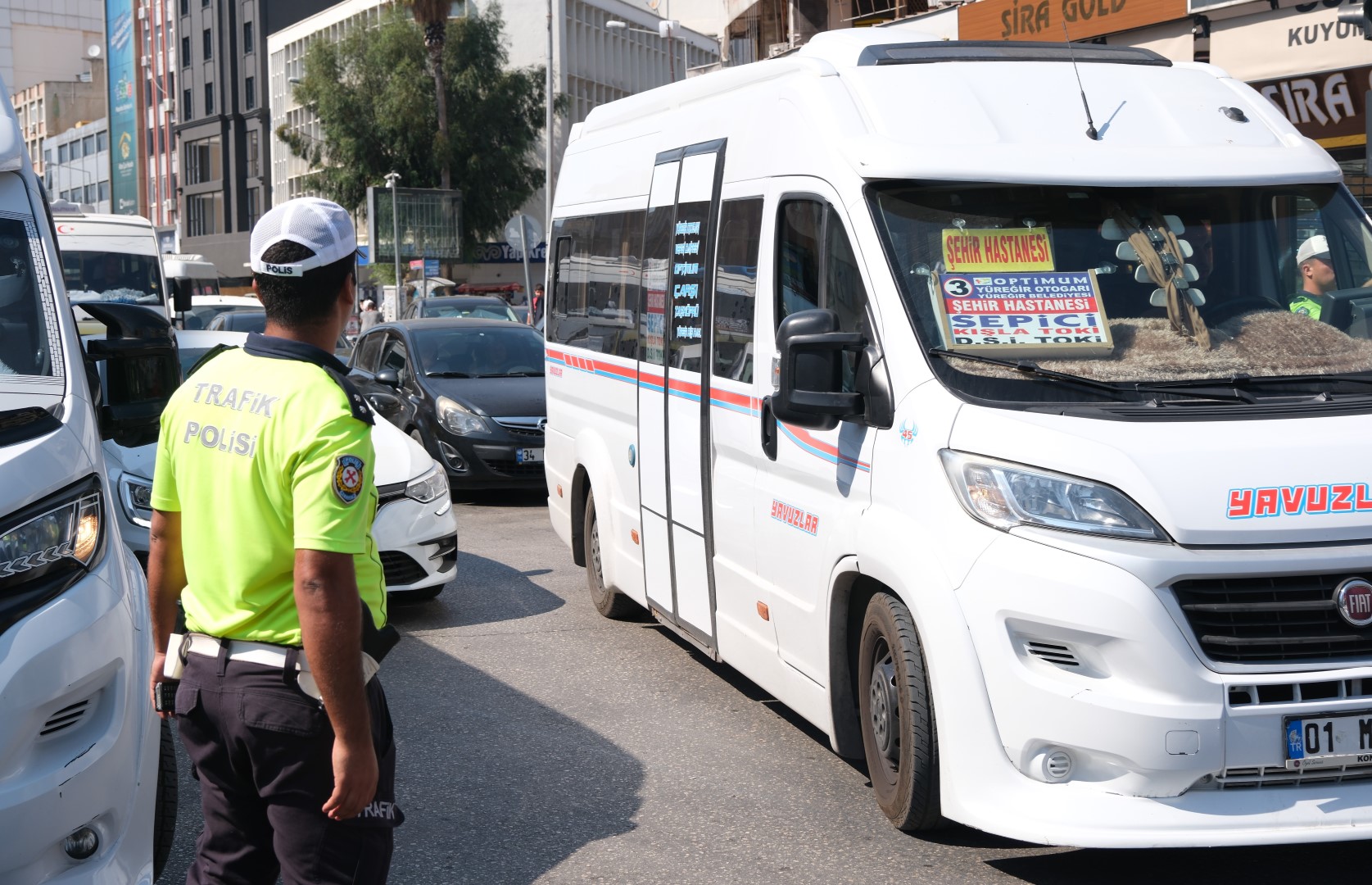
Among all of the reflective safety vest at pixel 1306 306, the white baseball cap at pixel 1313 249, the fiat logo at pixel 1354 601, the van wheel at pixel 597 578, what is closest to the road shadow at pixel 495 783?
the van wheel at pixel 597 578

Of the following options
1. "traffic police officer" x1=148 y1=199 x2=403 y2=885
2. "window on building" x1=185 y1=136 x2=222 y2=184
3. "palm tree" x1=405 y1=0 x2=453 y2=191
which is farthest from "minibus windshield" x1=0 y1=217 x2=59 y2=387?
"window on building" x1=185 y1=136 x2=222 y2=184

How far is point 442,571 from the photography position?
348 inches

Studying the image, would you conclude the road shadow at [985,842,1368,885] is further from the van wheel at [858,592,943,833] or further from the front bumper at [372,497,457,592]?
the front bumper at [372,497,457,592]

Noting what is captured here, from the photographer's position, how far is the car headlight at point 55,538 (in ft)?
11.7

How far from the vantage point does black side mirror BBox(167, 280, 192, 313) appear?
825 inches

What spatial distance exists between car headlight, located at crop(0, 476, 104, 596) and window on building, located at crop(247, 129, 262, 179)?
8471 cm

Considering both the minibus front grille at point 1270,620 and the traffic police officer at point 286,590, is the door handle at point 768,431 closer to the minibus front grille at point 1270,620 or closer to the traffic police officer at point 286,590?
the minibus front grille at point 1270,620

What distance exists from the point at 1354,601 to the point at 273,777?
2812 mm

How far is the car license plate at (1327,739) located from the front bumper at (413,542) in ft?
17.6

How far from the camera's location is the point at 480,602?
9.29 m

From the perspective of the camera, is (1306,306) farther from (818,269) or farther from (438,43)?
(438,43)

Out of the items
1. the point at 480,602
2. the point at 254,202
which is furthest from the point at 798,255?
the point at 254,202

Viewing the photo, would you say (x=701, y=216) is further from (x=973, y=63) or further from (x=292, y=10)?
(x=292, y=10)

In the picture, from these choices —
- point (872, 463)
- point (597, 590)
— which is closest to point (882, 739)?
point (872, 463)
